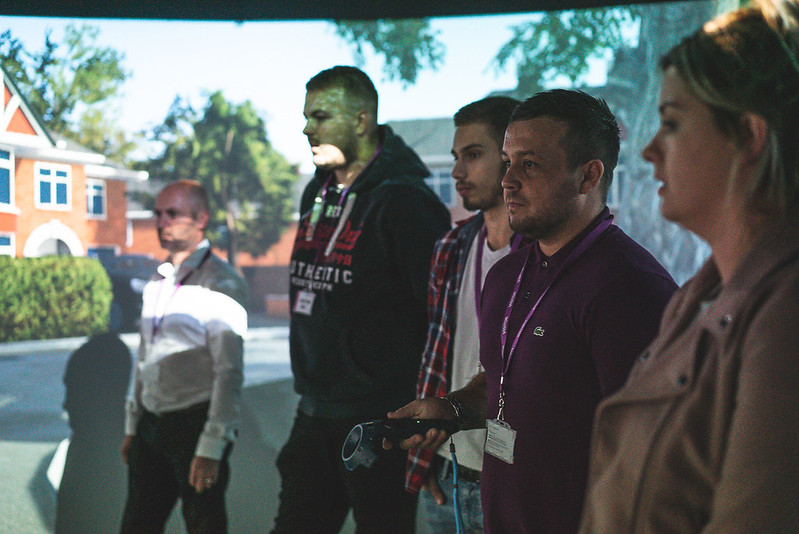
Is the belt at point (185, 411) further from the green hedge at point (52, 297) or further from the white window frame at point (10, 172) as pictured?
the white window frame at point (10, 172)

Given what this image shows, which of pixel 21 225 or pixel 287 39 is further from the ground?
pixel 287 39

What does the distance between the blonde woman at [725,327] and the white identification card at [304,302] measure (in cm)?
155

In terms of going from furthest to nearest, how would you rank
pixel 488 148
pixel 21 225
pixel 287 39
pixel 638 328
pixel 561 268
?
1. pixel 287 39
2. pixel 21 225
3. pixel 488 148
4. pixel 561 268
5. pixel 638 328

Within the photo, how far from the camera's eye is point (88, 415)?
4.08 meters

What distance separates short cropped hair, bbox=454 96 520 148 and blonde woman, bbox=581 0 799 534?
1244 mm

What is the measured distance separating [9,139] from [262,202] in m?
1.47

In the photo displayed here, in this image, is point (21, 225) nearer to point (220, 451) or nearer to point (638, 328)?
point (220, 451)

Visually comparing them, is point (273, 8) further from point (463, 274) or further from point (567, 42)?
point (567, 42)

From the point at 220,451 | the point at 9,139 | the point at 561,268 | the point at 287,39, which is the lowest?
→ the point at 220,451

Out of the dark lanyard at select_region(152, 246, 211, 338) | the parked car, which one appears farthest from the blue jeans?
the parked car

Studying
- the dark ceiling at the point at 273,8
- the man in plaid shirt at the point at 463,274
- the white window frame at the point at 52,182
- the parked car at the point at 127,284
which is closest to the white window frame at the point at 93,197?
the white window frame at the point at 52,182

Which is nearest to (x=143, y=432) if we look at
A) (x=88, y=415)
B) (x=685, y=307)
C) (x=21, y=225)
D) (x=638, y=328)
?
(x=88, y=415)

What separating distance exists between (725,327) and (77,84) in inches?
167

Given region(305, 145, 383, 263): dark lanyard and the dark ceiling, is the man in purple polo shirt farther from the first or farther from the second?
the dark ceiling
